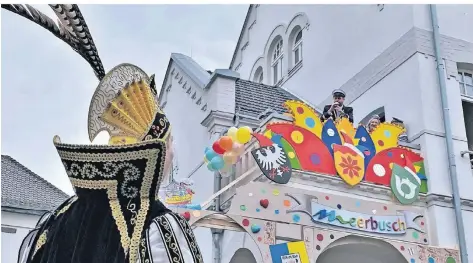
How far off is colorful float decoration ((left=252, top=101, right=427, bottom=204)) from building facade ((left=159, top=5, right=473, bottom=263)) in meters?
0.16

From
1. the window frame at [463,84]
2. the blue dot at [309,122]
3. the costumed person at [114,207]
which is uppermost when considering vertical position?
the window frame at [463,84]

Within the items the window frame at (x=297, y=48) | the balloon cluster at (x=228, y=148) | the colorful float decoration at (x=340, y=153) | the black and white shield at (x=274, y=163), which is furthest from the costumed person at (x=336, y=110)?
the window frame at (x=297, y=48)

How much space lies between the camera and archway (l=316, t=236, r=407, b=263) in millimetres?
8492

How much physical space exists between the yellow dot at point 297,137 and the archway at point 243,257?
2.14m

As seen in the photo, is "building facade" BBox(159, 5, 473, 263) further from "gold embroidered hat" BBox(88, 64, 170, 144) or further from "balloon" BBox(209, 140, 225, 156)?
"gold embroidered hat" BBox(88, 64, 170, 144)

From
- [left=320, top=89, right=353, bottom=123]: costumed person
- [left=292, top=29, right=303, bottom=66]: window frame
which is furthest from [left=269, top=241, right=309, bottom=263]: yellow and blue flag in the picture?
[left=292, top=29, right=303, bottom=66]: window frame

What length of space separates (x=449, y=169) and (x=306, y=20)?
587 centimetres

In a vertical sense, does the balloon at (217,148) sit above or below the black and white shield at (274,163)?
above

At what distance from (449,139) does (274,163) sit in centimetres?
316

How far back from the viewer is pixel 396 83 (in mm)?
10352

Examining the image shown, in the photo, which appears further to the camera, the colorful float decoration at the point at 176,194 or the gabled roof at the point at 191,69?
the gabled roof at the point at 191,69

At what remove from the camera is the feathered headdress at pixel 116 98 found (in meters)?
3.38

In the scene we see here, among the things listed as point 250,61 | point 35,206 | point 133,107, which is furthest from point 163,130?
point 250,61

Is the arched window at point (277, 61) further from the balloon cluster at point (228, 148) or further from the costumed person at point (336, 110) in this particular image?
the balloon cluster at point (228, 148)
